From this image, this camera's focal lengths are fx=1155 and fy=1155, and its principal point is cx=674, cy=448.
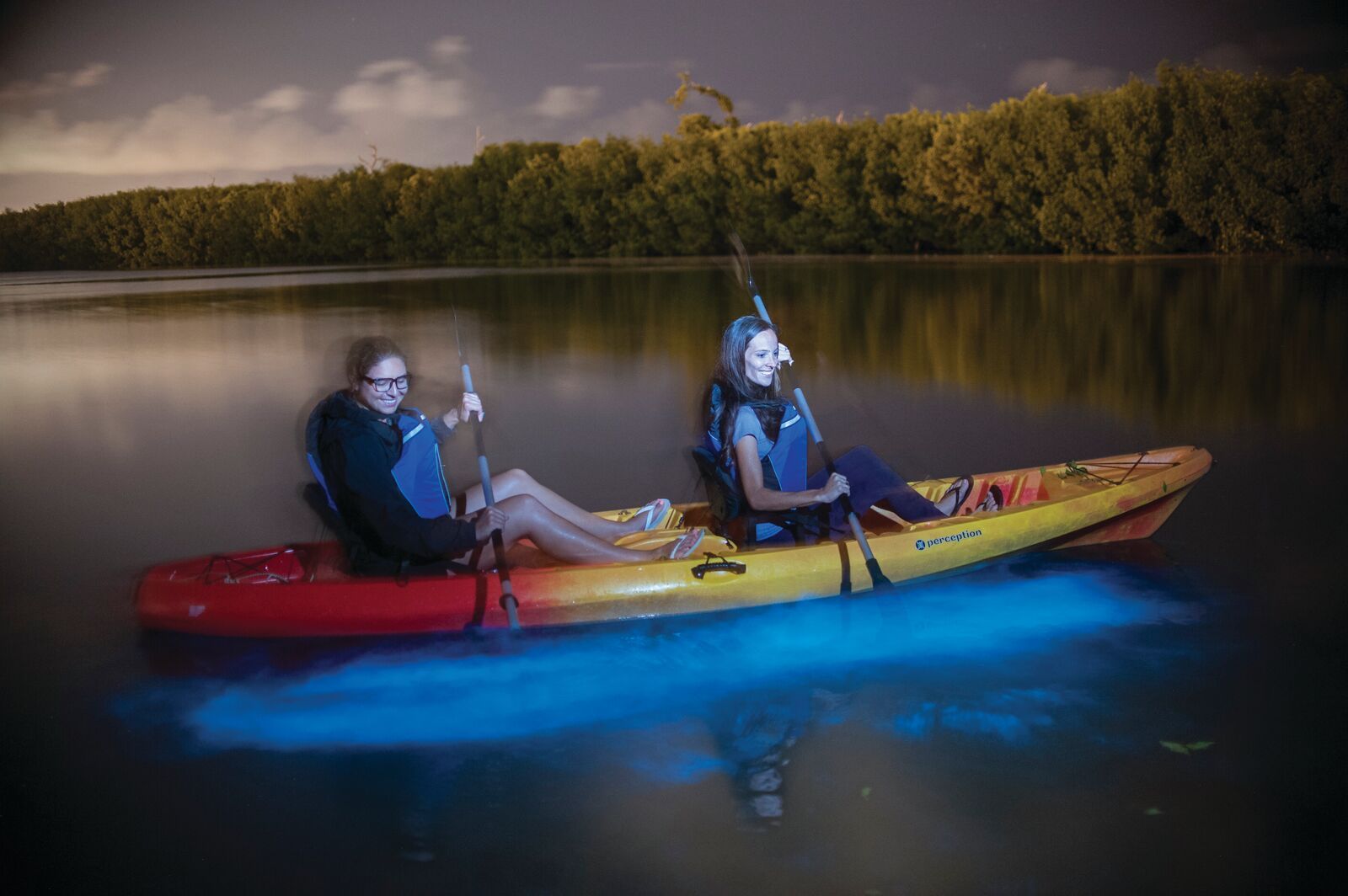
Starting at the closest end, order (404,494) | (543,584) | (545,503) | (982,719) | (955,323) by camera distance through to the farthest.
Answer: (982,719) → (404,494) → (543,584) → (545,503) → (955,323)

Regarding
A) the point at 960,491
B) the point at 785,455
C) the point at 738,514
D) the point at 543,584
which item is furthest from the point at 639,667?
the point at 960,491

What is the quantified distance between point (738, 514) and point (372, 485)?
1.46 metres

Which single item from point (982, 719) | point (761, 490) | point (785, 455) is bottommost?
point (982, 719)

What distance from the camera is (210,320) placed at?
785 inches

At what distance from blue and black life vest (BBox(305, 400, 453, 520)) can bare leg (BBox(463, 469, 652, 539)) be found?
253 mm

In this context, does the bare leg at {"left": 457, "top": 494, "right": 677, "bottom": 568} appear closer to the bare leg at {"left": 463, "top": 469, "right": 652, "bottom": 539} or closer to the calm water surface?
the bare leg at {"left": 463, "top": 469, "right": 652, "bottom": 539}

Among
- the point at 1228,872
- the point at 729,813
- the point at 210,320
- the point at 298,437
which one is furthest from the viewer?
the point at 210,320

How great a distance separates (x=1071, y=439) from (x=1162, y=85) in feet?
81.1

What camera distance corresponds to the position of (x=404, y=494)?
429 cm

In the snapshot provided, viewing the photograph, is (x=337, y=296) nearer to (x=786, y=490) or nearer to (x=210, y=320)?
(x=210, y=320)

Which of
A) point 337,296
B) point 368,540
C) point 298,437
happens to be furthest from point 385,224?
point 368,540

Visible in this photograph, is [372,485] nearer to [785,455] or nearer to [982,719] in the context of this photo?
[785,455]

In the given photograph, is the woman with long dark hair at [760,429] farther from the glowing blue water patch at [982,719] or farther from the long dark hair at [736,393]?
the glowing blue water patch at [982,719]

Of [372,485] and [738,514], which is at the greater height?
[372,485]
